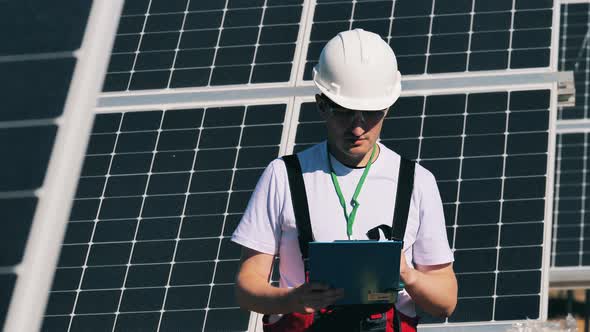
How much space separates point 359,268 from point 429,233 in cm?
55

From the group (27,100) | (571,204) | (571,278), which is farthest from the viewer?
(571,204)

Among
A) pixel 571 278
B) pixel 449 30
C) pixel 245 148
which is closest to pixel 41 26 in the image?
pixel 245 148

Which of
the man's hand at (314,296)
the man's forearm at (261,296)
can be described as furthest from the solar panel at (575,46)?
the man's hand at (314,296)

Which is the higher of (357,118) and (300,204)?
(357,118)

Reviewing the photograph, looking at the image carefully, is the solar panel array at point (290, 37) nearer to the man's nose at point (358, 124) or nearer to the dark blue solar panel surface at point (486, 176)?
the dark blue solar panel surface at point (486, 176)

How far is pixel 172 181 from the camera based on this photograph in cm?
903

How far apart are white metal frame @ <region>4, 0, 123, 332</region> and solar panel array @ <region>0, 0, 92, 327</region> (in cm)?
5

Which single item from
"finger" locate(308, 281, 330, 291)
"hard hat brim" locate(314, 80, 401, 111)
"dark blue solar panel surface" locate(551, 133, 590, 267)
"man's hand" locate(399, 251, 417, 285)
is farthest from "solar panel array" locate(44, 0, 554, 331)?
"dark blue solar panel surface" locate(551, 133, 590, 267)

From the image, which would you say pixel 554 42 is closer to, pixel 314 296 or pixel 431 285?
pixel 431 285

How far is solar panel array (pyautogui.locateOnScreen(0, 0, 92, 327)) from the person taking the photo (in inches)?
347

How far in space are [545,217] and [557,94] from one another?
1107 millimetres

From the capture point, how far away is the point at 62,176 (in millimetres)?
9062

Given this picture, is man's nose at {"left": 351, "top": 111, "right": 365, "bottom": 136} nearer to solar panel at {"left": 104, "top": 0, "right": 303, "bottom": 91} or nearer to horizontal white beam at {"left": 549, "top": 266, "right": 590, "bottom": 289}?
solar panel at {"left": 104, "top": 0, "right": 303, "bottom": 91}

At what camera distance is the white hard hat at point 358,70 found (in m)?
5.79
